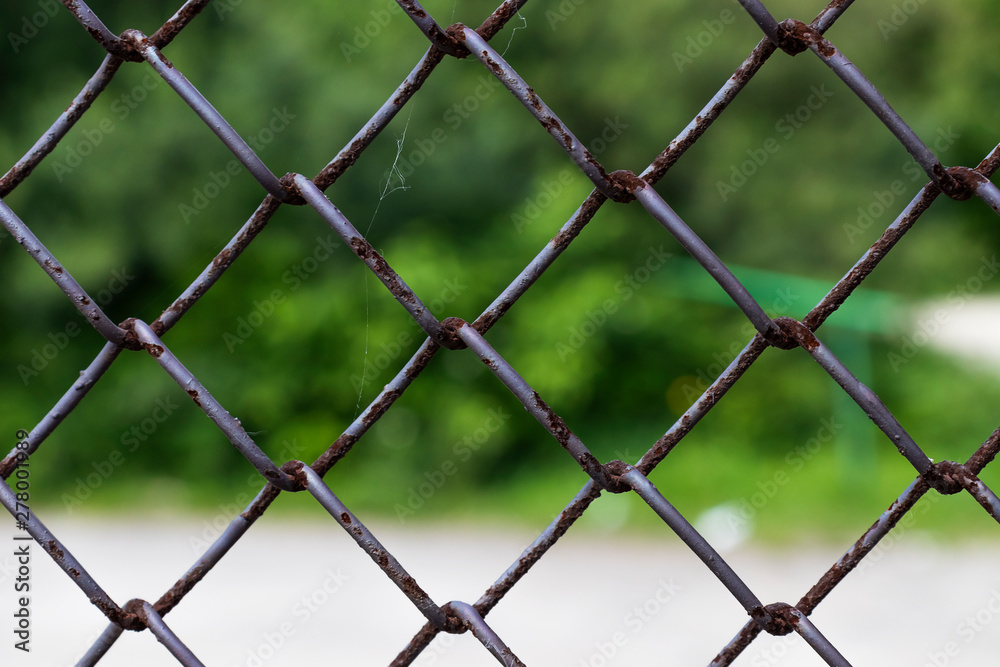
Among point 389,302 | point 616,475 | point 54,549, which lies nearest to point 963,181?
point 616,475

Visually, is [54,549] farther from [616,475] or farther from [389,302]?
[389,302]

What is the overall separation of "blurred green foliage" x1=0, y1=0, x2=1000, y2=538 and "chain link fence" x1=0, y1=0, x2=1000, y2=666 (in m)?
2.42

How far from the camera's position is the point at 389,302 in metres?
3.12

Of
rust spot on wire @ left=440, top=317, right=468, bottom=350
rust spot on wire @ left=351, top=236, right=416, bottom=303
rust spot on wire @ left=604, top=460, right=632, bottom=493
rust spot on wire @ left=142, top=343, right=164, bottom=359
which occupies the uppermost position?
rust spot on wire @ left=142, top=343, right=164, bottom=359

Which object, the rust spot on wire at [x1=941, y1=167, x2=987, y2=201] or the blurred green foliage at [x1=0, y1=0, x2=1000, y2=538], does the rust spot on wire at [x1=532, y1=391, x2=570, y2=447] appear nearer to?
the rust spot on wire at [x1=941, y1=167, x2=987, y2=201]

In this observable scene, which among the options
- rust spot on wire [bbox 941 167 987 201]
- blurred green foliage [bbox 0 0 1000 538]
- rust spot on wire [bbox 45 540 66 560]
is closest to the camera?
rust spot on wire [bbox 941 167 987 201]

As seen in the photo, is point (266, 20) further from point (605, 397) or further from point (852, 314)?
point (852, 314)

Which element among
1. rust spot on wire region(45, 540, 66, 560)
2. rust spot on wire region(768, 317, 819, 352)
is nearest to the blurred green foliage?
rust spot on wire region(45, 540, 66, 560)

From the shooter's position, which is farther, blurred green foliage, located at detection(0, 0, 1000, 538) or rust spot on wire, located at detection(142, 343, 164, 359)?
blurred green foliage, located at detection(0, 0, 1000, 538)

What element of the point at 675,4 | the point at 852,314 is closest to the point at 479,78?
the point at 675,4

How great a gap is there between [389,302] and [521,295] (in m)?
2.62

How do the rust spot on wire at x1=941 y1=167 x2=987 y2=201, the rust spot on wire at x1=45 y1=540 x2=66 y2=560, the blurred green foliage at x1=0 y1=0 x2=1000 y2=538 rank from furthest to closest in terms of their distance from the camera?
the blurred green foliage at x1=0 y1=0 x2=1000 y2=538 → the rust spot on wire at x1=45 y1=540 x2=66 y2=560 → the rust spot on wire at x1=941 y1=167 x2=987 y2=201

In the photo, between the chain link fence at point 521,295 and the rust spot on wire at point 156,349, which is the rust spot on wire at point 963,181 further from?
the rust spot on wire at point 156,349

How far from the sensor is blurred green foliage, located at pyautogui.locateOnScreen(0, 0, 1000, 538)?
312 cm
